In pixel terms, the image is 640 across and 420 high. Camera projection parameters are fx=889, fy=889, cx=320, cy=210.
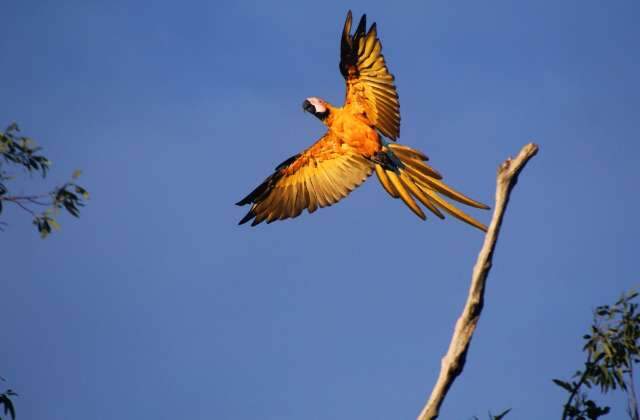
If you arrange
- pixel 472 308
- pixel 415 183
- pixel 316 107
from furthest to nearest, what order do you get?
pixel 316 107, pixel 415 183, pixel 472 308

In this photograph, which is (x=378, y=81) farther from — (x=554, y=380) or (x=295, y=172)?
(x=554, y=380)

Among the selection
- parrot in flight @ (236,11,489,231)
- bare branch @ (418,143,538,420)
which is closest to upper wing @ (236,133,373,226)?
parrot in flight @ (236,11,489,231)

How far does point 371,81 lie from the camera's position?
7.21 metres

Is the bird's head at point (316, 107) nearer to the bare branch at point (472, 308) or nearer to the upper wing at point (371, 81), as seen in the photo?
the upper wing at point (371, 81)

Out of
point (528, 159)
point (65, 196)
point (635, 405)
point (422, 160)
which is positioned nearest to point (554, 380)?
point (635, 405)

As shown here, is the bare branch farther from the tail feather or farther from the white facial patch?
the white facial patch

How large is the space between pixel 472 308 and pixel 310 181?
312 centimetres

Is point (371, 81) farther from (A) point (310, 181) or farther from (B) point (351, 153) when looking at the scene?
(A) point (310, 181)

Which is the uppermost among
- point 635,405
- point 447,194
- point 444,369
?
point 447,194

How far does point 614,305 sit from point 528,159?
1.66 metres

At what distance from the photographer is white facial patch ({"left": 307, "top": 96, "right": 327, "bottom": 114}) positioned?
7164 mm

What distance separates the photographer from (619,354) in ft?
18.4

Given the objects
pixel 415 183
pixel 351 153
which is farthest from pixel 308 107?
pixel 415 183

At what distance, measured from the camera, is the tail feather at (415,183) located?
247 inches
